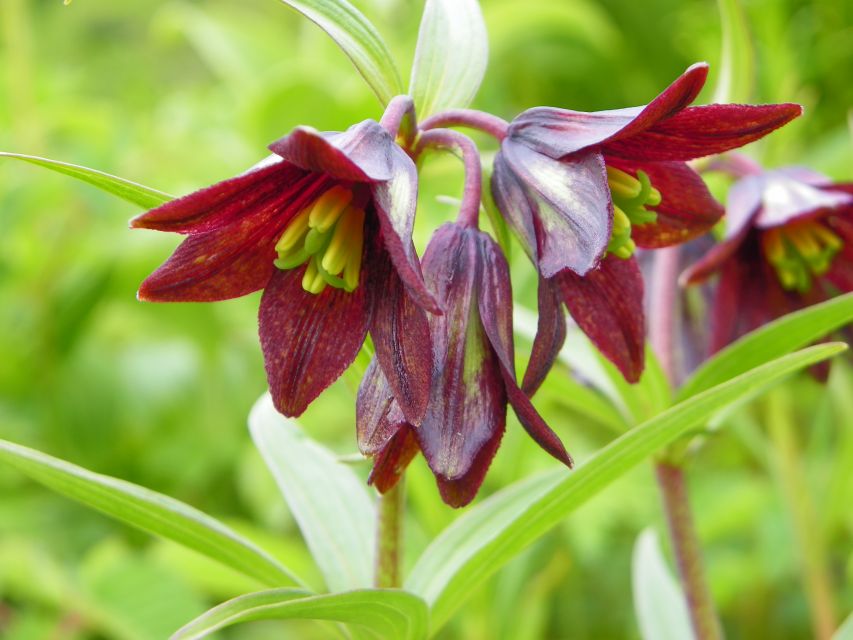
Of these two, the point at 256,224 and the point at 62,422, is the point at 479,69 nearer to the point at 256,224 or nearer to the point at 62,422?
the point at 256,224

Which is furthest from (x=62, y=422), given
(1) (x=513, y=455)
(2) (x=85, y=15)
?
(2) (x=85, y=15)

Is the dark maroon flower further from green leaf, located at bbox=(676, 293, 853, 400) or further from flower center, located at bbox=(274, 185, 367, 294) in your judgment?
green leaf, located at bbox=(676, 293, 853, 400)

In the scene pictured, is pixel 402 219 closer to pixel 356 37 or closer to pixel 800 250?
pixel 356 37

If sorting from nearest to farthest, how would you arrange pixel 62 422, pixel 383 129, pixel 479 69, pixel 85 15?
pixel 383 129
pixel 479 69
pixel 62 422
pixel 85 15

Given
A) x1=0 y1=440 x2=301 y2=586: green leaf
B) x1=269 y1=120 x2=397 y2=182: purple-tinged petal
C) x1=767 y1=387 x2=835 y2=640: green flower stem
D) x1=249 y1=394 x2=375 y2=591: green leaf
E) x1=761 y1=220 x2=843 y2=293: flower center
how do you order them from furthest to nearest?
x1=767 y1=387 x2=835 y2=640: green flower stem
x1=761 y1=220 x2=843 y2=293: flower center
x1=249 y1=394 x2=375 y2=591: green leaf
x1=0 y1=440 x2=301 y2=586: green leaf
x1=269 y1=120 x2=397 y2=182: purple-tinged petal

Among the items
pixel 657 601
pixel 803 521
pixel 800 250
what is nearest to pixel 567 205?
pixel 800 250

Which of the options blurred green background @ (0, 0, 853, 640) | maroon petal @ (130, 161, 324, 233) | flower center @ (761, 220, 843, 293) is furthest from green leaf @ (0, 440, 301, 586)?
flower center @ (761, 220, 843, 293)
